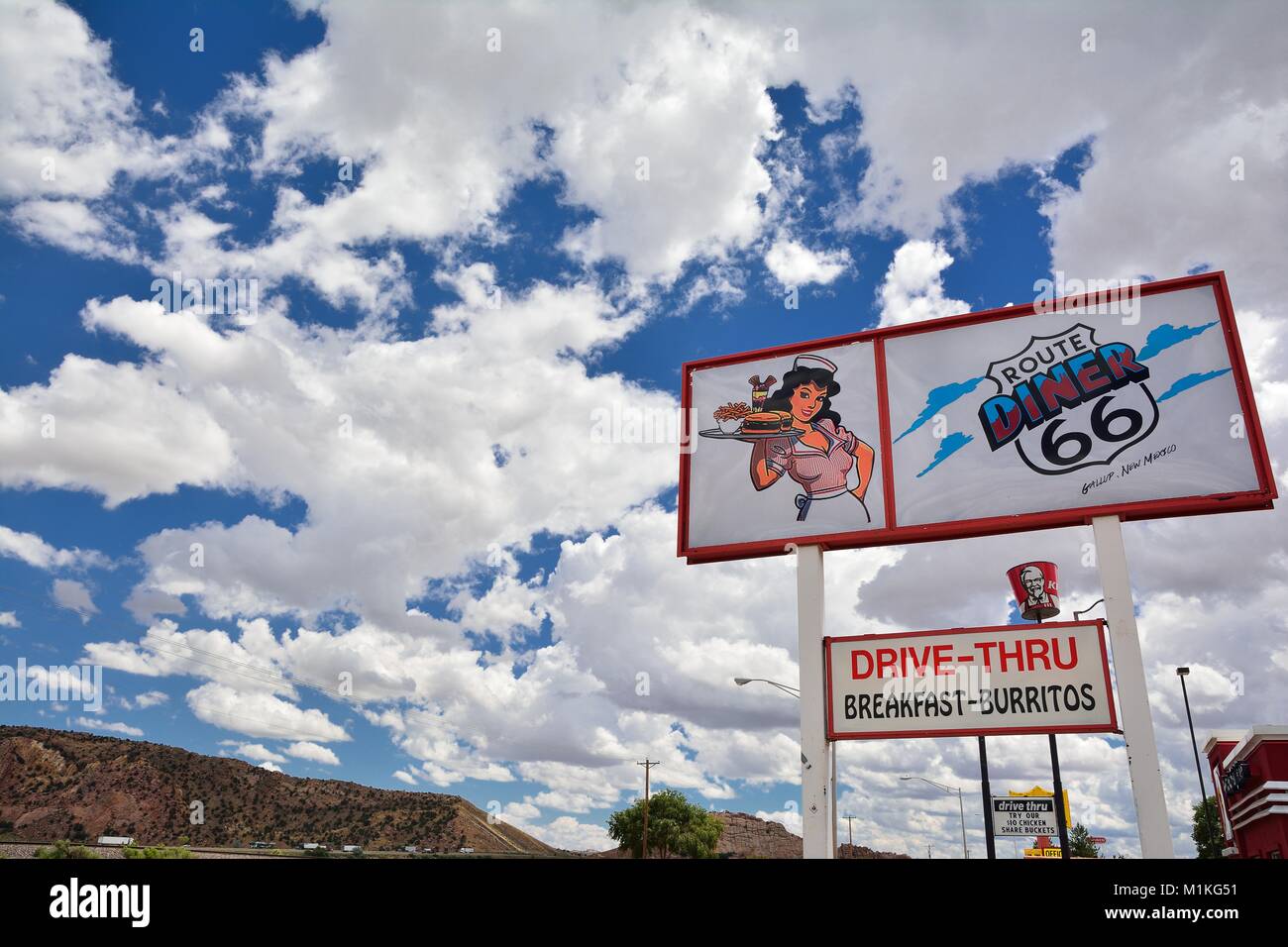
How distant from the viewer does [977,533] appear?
520 inches

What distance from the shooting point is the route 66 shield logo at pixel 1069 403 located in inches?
508

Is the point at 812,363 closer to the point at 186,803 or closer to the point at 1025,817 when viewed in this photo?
the point at 1025,817

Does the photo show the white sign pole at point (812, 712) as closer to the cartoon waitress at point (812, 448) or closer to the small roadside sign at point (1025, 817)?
the cartoon waitress at point (812, 448)

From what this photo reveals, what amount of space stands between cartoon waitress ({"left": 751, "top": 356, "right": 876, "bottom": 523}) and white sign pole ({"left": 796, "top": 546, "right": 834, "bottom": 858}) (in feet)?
3.68

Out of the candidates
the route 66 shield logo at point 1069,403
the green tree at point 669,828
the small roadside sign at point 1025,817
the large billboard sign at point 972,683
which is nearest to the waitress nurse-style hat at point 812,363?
the route 66 shield logo at point 1069,403

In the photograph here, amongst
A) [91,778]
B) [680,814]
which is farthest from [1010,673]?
[91,778]

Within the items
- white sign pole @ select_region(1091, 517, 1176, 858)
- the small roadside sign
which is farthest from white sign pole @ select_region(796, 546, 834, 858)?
the small roadside sign

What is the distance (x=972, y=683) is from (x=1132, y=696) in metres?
2.01

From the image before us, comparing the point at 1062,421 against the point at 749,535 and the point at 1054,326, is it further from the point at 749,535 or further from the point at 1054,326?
the point at 749,535

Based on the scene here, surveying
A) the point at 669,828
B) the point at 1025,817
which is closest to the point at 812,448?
the point at 1025,817

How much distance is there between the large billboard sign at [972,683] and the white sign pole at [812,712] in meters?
0.21

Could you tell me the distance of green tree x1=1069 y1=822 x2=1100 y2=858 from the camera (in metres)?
60.5
